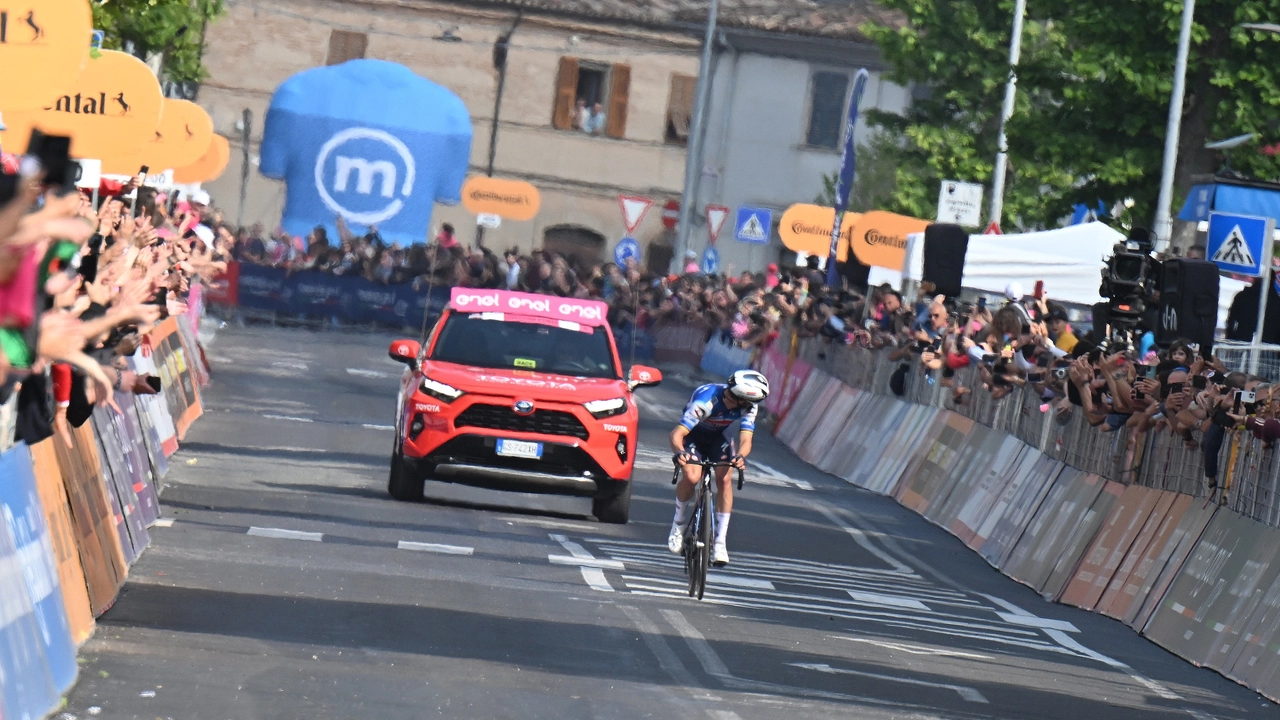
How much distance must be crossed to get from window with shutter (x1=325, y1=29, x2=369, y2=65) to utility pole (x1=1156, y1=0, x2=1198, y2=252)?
3905 cm

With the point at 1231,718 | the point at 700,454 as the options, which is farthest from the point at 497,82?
the point at 1231,718

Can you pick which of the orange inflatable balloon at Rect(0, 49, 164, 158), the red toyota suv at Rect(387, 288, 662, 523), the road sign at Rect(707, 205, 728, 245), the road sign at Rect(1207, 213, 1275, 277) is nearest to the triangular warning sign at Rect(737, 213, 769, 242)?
the road sign at Rect(707, 205, 728, 245)

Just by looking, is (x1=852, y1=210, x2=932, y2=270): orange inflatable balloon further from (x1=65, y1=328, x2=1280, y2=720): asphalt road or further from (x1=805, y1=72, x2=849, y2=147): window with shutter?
(x1=805, y1=72, x2=849, y2=147): window with shutter

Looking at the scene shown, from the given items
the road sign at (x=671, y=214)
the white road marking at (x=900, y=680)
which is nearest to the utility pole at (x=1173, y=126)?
the white road marking at (x=900, y=680)

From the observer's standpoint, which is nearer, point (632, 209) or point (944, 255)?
point (944, 255)

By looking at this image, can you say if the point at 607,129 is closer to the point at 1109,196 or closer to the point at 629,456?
the point at 1109,196

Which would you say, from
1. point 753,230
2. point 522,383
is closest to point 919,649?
point 522,383

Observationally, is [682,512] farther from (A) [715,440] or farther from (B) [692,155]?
(B) [692,155]

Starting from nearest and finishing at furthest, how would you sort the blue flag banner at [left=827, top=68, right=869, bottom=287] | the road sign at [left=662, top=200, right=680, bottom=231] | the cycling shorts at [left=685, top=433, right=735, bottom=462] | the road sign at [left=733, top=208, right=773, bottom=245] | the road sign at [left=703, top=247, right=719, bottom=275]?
1. the cycling shorts at [left=685, top=433, right=735, bottom=462]
2. the blue flag banner at [left=827, top=68, right=869, bottom=287]
3. the road sign at [left=733, top=208, right=773, bottom=245]
4. the road sign at [left=703, top=247, right=719, bottom=275]
5. the road sign at [left=662, top=200, right=680, bottom=231]

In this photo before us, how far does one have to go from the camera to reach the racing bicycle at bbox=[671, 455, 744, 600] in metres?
15.4

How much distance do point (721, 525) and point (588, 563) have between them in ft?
3.27

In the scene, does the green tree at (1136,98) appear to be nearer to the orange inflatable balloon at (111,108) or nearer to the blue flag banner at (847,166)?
the blue flag banner at (847,166)

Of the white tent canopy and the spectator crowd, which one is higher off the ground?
the white tent canopy

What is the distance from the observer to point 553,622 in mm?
13250
